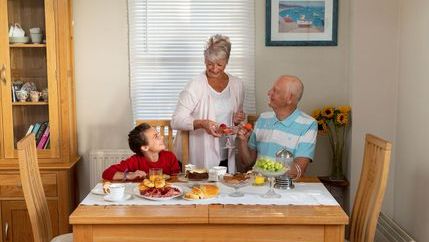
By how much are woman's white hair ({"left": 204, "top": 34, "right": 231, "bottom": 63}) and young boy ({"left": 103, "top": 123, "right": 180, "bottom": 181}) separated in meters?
0.65

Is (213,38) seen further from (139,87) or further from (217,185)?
(217,185)

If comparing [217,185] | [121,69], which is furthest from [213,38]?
[217,185]

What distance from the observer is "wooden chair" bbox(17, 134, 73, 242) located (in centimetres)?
244

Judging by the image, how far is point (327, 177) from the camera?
3635mm

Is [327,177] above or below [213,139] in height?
below

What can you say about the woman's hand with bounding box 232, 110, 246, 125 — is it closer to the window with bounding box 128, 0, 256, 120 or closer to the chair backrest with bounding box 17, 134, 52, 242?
the window with bounding box 128, 0, 256, 120

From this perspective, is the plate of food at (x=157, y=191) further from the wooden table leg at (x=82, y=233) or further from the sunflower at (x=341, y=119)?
the sunflower at (x=341, y=119)

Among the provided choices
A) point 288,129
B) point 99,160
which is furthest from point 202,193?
point 99,160

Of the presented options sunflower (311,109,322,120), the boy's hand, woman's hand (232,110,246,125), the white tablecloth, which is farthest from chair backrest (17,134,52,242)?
sunflower (311,109,322,120)

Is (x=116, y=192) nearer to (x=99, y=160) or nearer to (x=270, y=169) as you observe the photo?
(x=270, y=169)

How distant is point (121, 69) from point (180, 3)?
23.7 inches

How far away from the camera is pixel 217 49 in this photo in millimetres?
3182

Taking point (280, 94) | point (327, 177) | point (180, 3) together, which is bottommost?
point (327, 177)

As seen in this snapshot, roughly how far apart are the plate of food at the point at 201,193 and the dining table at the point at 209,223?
9 centimetres
